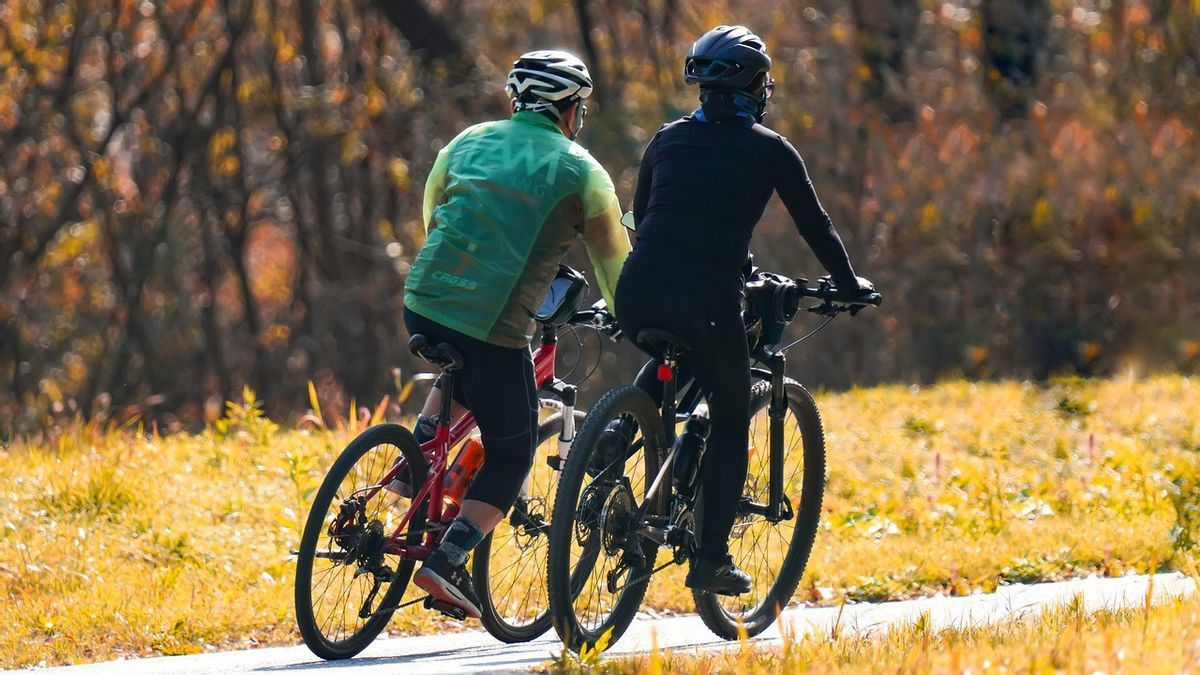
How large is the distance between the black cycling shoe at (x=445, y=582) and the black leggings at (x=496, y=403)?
258 mm

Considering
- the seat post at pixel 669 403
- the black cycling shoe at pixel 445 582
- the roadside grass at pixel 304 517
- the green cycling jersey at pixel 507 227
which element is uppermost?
the green cycling jersey at pixel 507 227

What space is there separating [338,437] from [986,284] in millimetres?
8120

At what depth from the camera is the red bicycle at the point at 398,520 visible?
587 cm

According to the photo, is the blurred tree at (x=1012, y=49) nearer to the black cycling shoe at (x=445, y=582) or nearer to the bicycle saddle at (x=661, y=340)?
the bicycle saddle at (x=661, y=340)

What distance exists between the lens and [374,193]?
19391mm

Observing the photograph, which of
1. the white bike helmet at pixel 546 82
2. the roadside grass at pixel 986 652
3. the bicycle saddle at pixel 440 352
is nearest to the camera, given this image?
the roadside grass at pixel 986 652

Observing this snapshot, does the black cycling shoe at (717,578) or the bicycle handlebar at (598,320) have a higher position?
the bicycle handlebar at (598,320)

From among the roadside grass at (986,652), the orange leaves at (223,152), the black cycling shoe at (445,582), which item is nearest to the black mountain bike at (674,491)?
the roadside grass at (986,652)

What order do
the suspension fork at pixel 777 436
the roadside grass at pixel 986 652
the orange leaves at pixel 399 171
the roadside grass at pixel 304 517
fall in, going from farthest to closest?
the orange leaves at pixel 399 171, the roadside grass at pixel 304 517, the suspension fork at pixel 777 436, the roadside grass at pixel 986 652

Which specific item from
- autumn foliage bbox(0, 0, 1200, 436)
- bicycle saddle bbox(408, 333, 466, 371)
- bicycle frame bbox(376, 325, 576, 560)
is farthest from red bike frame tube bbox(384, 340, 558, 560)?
autumn foliage bbox(0, 0, 1200, 436)

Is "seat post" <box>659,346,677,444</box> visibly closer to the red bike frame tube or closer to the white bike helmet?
the red bike frame tube

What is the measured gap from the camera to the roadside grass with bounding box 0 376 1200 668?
6902 mm

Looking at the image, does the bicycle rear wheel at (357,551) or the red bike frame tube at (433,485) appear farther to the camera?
the red bike frame tube at (433,485)

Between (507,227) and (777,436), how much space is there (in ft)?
4.46
